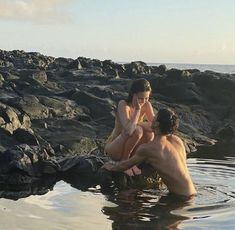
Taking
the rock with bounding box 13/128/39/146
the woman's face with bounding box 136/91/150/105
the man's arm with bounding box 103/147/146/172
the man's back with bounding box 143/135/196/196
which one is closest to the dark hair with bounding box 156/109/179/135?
the man's back with bounding box 143/135/196/196

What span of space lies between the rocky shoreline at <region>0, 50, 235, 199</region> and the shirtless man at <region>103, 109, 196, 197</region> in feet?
6.68

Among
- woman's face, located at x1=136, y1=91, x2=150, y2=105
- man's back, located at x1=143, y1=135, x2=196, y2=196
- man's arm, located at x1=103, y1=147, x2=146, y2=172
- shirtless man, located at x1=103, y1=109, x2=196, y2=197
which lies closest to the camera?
shirtless man, located at x1=103, y1=109, x2=196, y2=197

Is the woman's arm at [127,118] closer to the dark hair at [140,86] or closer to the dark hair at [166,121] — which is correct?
the dark hair at [140,86]

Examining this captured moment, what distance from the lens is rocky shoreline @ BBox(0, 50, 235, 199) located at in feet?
35.0

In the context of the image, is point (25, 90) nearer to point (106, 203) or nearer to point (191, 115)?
point (191, 115)

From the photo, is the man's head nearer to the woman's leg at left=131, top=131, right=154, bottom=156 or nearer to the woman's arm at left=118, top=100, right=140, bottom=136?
the woman's arm at left=118, top=100, right=140, bottom=136

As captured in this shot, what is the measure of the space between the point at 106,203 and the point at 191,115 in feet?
42.1

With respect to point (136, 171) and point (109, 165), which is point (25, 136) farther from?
point (136, 171)

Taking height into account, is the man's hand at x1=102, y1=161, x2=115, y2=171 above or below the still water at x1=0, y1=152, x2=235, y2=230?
above

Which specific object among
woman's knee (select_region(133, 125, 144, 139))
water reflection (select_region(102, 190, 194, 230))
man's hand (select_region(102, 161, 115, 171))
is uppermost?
woman's knee (select_region(133, 125, 144, 139))

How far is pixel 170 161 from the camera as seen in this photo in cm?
856

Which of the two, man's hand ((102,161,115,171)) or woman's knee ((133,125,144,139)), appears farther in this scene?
man's hand ((102,161,115,171))

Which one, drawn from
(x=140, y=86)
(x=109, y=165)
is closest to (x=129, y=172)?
(x=109, y=165)

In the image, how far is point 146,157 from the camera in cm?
866
